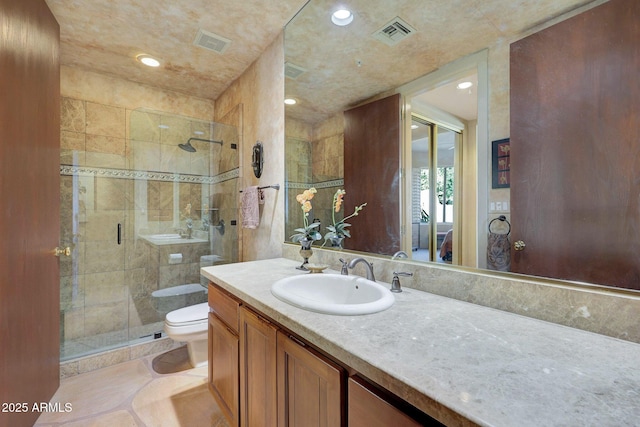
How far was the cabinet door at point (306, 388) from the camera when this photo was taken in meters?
0.71

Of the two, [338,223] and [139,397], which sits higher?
[338,223]

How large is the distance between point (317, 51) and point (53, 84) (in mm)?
1565

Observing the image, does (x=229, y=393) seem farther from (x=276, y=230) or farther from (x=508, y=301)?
(x=508, y=301)

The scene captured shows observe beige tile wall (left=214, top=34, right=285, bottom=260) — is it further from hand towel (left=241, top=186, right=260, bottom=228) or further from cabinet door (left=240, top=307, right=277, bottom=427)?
cabinet door (left=240, top=307, right=277, bottom=427)

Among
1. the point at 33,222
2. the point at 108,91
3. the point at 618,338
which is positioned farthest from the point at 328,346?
the point at 108,91

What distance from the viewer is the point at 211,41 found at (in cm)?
203

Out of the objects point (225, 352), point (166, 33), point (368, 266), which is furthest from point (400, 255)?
point (166, 33)

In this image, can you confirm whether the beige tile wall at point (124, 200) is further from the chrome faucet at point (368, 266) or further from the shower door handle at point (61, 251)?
the chrome faucet at point (368, 266)

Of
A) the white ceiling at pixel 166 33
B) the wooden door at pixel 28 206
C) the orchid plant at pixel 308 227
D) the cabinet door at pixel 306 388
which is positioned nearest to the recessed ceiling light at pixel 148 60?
the white ceiling at pixel 166 33

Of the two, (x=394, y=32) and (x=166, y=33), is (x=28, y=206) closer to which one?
(x=166, y=33)

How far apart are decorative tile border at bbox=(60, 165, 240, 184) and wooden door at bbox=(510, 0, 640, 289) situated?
2326 millimetres

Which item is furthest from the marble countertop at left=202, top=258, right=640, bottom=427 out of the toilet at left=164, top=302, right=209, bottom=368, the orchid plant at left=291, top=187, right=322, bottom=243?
the toilet at left=164, top=302, right=209, bottom=368

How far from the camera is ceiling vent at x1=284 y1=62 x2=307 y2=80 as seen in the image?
5.94 feet

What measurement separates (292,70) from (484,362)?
190 cm
